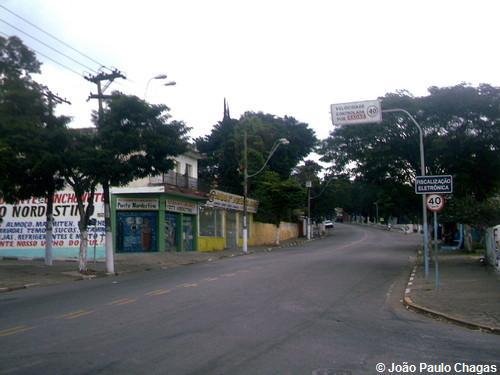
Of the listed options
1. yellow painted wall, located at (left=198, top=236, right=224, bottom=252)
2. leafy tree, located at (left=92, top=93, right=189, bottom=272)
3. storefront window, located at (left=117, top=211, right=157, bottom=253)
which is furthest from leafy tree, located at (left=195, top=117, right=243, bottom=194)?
leafy tree, located at (left=92, top=93, right=189, bottom=272)

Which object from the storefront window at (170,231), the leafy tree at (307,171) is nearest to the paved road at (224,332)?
the storefront window at (170,231)

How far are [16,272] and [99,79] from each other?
315 inches

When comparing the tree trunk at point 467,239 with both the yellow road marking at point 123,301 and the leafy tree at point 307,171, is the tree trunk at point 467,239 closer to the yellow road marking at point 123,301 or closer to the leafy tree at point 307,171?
the yellow road marking at point 123,301

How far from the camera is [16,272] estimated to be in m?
22.8

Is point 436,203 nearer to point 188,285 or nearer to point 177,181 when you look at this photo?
point 188,285

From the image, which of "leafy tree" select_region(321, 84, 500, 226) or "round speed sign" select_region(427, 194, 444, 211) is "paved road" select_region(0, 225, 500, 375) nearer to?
"round speed sign" select_region(427, 194, 444, 211)

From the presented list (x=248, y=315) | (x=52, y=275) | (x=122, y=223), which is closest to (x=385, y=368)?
(x=248, y=315)

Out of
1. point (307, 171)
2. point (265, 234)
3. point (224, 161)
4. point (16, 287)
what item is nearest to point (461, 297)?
point (16, 287)

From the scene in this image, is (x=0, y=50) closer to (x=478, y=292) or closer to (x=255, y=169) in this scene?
(x=478, y=292)

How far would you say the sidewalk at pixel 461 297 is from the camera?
1132 centimetres

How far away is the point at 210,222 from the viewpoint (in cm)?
4341

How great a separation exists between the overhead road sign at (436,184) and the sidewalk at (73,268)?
1224cm

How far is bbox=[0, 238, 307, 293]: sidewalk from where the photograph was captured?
20.4 metres

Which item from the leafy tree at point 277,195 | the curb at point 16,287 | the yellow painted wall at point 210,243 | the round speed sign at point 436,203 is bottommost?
the curb at point 16,287
